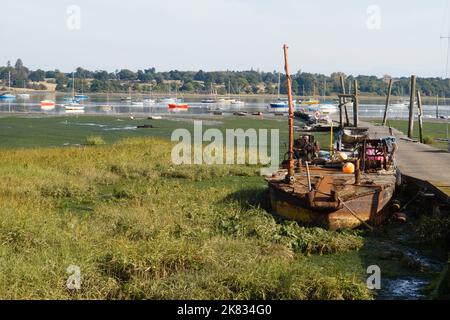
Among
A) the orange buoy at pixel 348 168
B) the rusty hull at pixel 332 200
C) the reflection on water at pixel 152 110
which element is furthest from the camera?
the reflection on water at pixel 152 110

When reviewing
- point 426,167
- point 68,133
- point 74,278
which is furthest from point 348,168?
point 68,133

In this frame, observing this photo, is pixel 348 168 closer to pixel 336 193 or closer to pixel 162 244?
pixel 336 193

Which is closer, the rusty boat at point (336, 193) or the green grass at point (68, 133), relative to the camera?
the rusty boat at point (336, 193)

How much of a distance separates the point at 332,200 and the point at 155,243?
5.66 m

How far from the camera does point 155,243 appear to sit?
12.8 m

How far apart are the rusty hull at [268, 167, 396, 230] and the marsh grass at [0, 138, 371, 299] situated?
519mm

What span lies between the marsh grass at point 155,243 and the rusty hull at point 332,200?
519 mm

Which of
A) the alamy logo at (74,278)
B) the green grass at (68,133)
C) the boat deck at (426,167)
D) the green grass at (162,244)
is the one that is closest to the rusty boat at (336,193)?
the green grass at (162,244)

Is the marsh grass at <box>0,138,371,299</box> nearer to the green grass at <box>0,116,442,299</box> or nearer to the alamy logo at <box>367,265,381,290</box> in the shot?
the green grass at <box>0,116,442,299</box>

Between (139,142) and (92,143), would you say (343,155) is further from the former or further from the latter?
(92,143)

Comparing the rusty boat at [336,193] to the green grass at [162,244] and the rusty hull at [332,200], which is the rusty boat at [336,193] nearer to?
the rusty hull at [332,200]

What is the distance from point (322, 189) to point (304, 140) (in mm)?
7504

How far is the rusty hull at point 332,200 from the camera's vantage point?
656 inches
